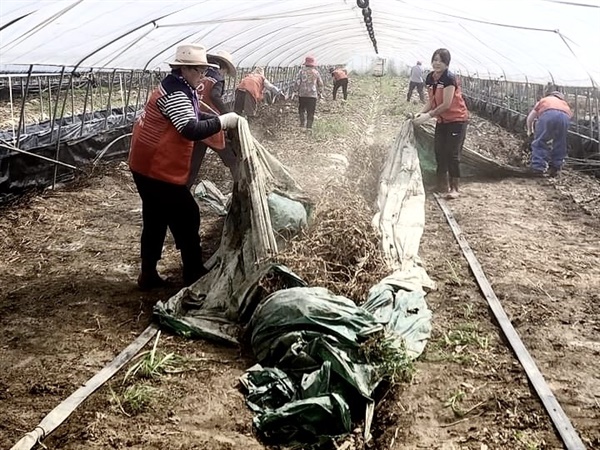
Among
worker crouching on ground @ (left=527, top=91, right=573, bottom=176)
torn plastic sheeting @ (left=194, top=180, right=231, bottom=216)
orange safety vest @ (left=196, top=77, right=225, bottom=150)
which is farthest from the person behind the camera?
worker crouching on ground @ (left=527, top=91, right=573, bottom=176)

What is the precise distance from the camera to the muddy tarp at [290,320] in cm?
279

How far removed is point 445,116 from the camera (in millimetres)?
6914

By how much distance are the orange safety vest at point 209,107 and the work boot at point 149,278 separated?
1.48 m

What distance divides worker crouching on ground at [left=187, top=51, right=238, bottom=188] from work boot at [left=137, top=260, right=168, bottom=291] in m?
1.30

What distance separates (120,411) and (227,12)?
572 cm

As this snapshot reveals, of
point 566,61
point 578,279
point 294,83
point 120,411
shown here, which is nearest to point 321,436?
point 120,411

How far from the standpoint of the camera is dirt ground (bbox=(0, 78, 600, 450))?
109 inches

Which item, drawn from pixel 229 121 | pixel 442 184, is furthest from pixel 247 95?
pixel 229 121

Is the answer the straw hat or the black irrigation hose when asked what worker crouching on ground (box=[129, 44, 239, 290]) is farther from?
the black irrigation hose

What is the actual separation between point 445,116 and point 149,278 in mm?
3996

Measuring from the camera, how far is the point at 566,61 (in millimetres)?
8141

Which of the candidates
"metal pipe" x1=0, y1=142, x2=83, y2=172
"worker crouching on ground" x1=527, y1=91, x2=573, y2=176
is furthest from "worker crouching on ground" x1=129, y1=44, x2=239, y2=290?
"worker crouching on ground" x1=527, y1=91, x2=573, y2=176

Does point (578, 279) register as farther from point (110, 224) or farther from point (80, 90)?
point (80, 90)

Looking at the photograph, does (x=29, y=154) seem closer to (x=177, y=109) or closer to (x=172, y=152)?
(x=172, y=152)
